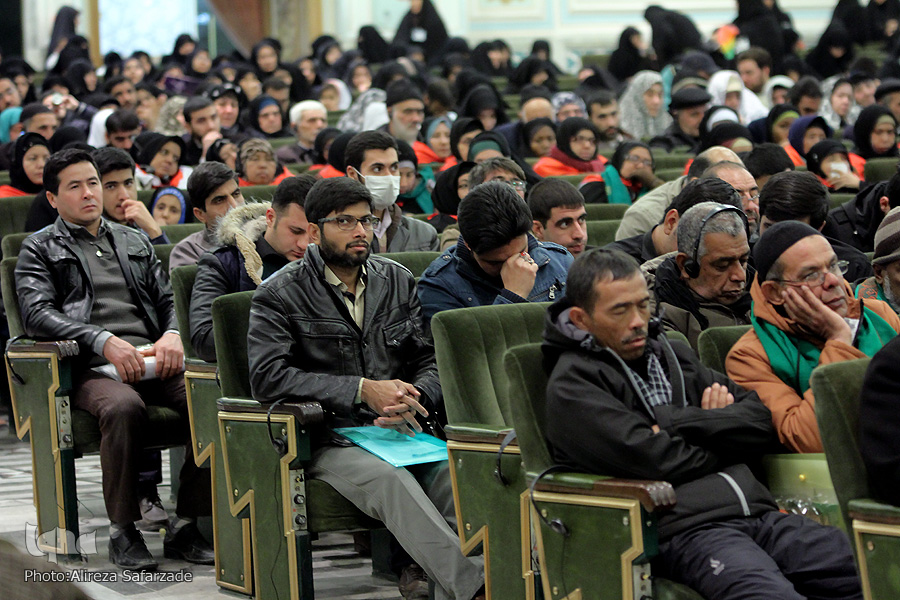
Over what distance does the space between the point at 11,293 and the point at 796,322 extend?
3.12 metres

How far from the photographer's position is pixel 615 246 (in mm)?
5109

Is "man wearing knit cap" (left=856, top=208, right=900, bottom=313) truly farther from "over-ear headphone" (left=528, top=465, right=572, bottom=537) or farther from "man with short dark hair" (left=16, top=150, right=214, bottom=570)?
"man with short dark hair" (left=16, top=150, right=214, bottom=570)

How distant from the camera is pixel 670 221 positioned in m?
4.79

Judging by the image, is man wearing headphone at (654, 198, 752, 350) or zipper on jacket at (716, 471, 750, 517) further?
man wearing headphone at (654, 198, 752, 350)

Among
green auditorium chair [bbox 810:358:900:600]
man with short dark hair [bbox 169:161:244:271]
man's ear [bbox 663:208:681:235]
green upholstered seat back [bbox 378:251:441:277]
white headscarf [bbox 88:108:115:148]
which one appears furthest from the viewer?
white headscarf [bbox 88:108:115:148]

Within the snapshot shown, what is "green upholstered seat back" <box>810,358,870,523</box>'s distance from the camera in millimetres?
2879

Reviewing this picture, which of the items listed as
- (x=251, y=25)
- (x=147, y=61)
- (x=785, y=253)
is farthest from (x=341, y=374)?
(x=251, y=25)

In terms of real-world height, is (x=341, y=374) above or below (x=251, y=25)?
below

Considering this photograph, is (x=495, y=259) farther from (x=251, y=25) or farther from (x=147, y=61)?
(x=251, y=25)

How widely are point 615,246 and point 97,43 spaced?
17.0 meters

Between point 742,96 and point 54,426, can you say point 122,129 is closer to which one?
point 54,426

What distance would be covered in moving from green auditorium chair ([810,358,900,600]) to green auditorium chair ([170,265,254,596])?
6.85ft

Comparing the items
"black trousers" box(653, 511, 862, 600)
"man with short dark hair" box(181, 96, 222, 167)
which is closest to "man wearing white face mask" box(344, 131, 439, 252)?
"black trousers" box(653, 511, 862, 600)

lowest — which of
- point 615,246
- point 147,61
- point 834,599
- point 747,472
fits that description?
point 834,599
